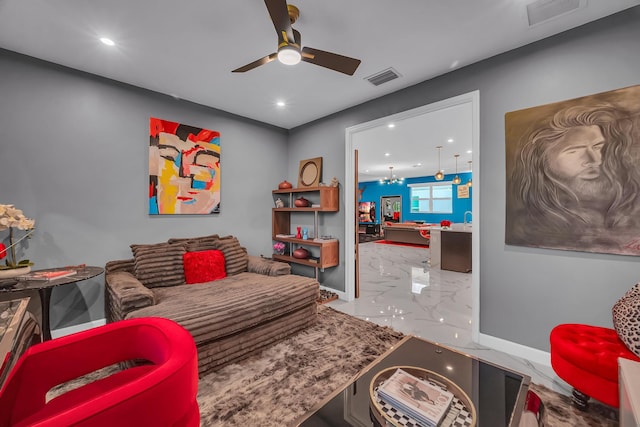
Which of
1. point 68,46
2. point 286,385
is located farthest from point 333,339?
point 68,46

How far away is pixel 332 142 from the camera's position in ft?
13.1

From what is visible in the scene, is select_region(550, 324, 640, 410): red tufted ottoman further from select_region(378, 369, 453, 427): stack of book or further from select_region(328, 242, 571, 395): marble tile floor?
select_region(378, 369, 453, 427): stack of book

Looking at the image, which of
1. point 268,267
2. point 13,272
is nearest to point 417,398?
point 268,267

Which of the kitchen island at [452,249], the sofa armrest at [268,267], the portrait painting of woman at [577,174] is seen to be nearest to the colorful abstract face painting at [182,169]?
the sofa armrest at [268,267]

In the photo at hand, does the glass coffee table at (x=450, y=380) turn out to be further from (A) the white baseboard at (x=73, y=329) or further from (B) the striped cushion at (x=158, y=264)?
(A) the white baseboard at (x=73, y=329)

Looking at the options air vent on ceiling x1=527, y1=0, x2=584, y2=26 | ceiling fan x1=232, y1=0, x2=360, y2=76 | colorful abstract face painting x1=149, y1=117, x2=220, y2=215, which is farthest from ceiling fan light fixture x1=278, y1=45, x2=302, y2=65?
colorful abstract face painting x1=149, y1=117, x2=220, y2=215

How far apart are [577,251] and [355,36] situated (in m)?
2.50

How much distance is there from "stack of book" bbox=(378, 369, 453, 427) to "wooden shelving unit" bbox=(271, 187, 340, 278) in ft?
8.07

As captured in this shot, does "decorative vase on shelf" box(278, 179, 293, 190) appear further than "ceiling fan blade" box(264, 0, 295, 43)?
Yes

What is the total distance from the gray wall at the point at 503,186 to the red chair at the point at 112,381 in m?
2.62

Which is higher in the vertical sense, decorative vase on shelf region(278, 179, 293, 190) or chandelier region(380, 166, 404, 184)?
chandelier region(380, 166, 404, 184)

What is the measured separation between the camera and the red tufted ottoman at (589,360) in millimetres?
1463

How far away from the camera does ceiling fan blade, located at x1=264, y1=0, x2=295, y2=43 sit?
1522 millimetres

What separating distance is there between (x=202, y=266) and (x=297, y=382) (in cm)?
174
